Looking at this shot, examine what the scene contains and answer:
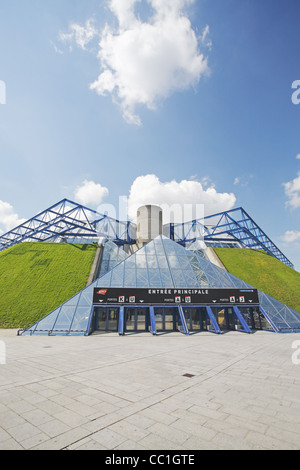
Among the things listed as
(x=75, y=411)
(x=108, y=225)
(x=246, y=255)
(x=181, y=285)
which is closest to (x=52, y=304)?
(x=181, y=285)

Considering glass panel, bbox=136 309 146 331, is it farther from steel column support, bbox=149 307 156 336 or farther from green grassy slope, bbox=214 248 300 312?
green grassy slope, bbox=214 248 300 312

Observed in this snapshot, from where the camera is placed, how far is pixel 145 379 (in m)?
9.11

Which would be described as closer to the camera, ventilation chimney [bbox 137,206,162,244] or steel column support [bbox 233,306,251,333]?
steel column support [bbox 233,306,251,333]

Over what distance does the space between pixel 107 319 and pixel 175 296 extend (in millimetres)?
8533

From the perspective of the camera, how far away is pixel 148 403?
22.2 feet

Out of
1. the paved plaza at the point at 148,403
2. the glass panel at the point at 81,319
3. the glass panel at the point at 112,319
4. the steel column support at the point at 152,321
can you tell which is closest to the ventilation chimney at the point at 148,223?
the glass panel at the point at 112,319

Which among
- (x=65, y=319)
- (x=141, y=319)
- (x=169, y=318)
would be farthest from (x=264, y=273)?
(x=65, y=319)

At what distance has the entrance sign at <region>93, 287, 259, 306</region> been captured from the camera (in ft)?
80.8

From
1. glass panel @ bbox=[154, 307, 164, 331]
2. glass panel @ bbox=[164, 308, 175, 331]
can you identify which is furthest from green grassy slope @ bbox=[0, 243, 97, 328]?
glass panel @ bbox=[164, 308, 175, 331]

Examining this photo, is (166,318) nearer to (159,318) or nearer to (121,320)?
(159,318)

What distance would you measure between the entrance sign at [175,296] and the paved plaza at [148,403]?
11.6 metres

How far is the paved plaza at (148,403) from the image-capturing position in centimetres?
483

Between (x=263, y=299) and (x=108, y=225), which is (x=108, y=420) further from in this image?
(x=108, y=225)

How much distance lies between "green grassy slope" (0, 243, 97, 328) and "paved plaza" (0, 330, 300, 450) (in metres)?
16.8
